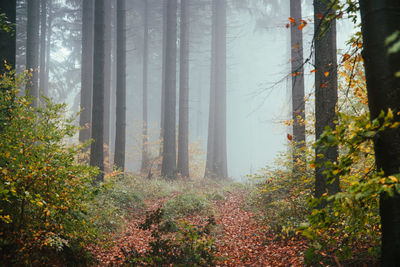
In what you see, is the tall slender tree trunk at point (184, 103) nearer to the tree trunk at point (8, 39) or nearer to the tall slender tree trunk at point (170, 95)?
the tall slender tree trunk at point (170, 95)

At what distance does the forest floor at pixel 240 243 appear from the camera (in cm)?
480

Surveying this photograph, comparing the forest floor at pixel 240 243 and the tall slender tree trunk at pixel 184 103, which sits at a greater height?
the tall slender tree trunk at pixel 184 103

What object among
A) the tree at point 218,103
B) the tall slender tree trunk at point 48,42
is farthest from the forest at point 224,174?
the tall slender tree trunk at point 48,42

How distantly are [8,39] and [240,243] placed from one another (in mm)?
7705

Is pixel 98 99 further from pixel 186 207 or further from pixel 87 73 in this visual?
pixel 87 73

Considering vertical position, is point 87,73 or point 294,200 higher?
point 87,73

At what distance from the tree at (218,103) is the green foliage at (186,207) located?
30.5 feet

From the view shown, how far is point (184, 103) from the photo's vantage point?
17.6 m

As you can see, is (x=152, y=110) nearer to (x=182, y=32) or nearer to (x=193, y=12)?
(x=193, y=12)

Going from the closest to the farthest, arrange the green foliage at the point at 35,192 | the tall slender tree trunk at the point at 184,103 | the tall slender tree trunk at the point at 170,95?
the green foliage at the point at 35,192 < the tall slender tree trunk at the point at 170,95 < the tall slender tree trunk at the point at 184,103

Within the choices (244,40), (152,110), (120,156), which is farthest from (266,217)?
(244,40)

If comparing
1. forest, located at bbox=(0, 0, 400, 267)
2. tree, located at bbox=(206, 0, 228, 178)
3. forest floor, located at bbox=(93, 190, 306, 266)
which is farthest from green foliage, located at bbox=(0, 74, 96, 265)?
tree, located at bbox=(206, 0, 228, 178)

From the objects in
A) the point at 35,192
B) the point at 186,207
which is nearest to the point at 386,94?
the point at 35,192

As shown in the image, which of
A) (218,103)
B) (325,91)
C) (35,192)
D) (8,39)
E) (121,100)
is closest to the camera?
(35,192)
